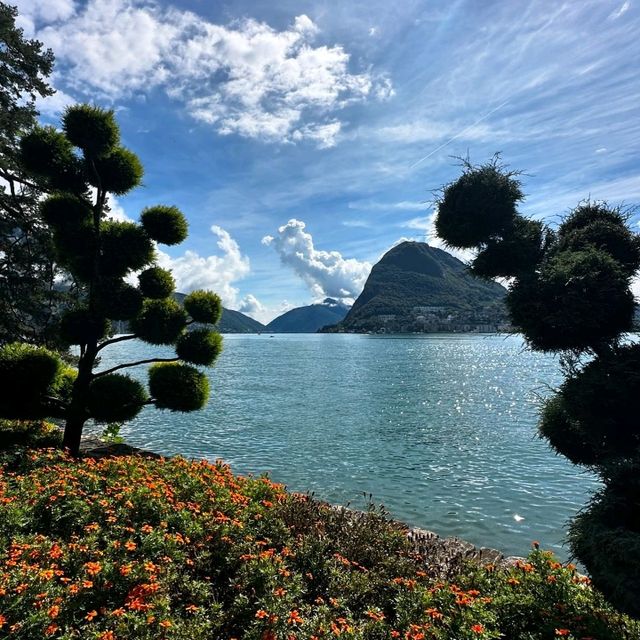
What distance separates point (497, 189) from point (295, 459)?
1768 cm

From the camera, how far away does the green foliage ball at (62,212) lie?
15.4 metres

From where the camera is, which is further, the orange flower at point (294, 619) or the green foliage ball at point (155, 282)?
the green foliage ball at point (155, 282)

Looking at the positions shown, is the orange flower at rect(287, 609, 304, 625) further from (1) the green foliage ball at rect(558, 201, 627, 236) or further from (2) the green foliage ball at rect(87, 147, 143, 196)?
(2) the green foliage ball at rect(87, 147, 143, 196)

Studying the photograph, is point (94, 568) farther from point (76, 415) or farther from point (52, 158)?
point (52, 158)

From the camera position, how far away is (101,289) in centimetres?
1568

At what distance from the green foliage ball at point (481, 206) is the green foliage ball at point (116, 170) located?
13106mm

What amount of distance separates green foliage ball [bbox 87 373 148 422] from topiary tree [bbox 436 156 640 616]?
12519 millimetres

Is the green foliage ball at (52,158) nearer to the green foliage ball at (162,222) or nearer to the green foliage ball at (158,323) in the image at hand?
the green foliage ball at (162,222)

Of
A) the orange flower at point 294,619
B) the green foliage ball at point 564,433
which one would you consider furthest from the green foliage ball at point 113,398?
the green foliage ball at point 564,433

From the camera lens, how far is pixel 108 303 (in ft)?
50.8

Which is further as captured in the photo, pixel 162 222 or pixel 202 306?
pixel 202 306

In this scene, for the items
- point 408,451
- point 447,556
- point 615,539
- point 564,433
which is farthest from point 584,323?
point 408,451

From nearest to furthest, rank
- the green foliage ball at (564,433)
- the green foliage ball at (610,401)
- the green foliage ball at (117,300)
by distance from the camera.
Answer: the green foliage ball at (610,401) < the green foliage ball at (564,433) < the green foliage ball at (117,300)

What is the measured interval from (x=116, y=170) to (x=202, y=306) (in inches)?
246
